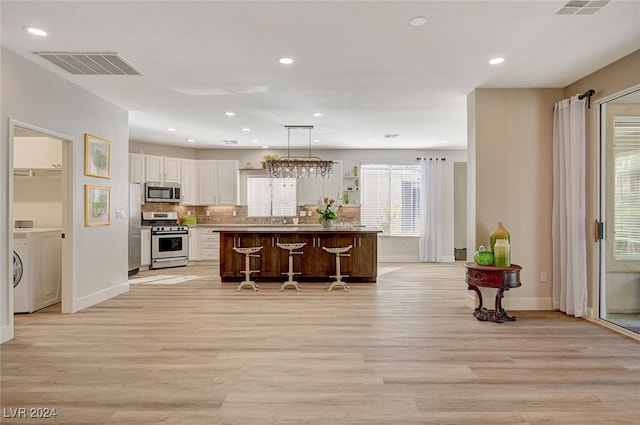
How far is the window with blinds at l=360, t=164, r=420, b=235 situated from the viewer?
9203 mm

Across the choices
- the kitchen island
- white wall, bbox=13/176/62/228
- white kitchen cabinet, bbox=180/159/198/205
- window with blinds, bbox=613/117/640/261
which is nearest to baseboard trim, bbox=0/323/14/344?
white wall, bbox=13/176/62/228

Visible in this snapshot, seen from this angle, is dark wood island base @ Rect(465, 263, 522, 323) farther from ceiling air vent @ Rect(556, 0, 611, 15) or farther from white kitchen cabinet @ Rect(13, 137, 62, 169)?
white kitchen cabinet @ Rect(13, 137, 62, 169)

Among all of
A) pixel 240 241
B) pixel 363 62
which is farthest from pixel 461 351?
pixel 240 241

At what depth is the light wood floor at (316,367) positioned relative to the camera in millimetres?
2268

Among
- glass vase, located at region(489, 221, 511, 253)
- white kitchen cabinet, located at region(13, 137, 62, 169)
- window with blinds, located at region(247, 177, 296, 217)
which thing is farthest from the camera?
window with blinds, located at region(247, 177, 296, 217)

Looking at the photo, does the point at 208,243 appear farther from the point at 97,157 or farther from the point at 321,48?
the point at 321,48

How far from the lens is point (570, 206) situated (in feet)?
13.8

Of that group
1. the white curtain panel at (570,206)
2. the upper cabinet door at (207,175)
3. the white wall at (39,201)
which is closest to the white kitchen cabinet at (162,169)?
the upper cabinet door at (207,175)

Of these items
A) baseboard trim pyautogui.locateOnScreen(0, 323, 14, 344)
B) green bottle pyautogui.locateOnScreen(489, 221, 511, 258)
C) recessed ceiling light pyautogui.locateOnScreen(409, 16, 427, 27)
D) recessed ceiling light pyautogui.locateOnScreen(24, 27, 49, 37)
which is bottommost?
baseboard trim pyautogui.locateOnScreen(0, 323, 14, 344)

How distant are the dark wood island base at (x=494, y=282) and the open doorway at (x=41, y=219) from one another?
4.93 metres

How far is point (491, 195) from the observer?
15.0ft

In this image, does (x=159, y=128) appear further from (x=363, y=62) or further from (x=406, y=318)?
(x=406, y=318)

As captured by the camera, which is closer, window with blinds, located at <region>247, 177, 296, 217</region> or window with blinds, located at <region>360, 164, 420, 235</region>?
window with blinds, located at <region>247, 177, 296, 217</region>

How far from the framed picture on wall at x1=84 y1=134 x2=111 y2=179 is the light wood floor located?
183 cm
